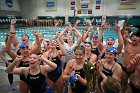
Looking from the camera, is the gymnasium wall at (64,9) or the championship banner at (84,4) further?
the championship banner at (84,4)

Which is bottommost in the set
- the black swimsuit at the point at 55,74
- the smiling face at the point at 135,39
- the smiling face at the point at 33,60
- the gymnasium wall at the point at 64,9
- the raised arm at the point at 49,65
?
the black swimsuit at the point at 55,74

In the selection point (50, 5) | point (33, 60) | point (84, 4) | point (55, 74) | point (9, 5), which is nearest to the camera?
point (33, 60)

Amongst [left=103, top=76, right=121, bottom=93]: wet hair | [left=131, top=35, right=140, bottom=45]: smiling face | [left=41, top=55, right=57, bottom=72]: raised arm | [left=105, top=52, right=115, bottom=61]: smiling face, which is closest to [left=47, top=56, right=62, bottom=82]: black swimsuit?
[left=41, top=55, right=57, bottom=72]: raised arm

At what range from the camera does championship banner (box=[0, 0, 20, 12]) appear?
21.6 meters

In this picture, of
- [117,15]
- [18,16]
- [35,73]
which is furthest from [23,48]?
[18,16]

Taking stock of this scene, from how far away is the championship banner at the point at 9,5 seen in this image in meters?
21.6

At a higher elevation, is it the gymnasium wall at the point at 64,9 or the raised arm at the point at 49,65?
the gymnasium wall at the point at 64,9

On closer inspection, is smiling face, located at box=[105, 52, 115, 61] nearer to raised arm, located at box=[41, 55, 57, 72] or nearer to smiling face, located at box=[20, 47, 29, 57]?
raised arm, located at box=[41, 55, 57, 72]

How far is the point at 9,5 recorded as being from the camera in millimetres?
22828

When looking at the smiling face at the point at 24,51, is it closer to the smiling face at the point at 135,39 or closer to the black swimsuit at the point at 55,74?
the black swimsuit at the point at 55,74

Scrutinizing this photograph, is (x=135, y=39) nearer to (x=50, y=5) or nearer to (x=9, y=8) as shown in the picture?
(x=50, y=5)

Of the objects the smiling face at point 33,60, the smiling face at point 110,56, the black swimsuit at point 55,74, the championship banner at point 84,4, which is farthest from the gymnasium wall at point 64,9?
the smiling face at point 33,60

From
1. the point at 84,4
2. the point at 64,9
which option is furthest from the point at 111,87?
the point at 64,9

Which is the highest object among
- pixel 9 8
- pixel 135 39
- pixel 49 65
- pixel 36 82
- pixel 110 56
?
pixel 9 8
